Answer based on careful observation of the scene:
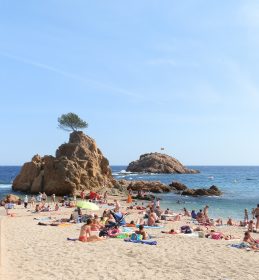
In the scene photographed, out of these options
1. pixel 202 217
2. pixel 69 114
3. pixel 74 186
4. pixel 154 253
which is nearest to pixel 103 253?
pixel 154 253

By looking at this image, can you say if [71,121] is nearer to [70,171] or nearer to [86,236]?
[70,171]

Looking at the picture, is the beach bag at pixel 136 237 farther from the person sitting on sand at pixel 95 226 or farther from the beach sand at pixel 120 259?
the person sitting on sand at pixel 95 226

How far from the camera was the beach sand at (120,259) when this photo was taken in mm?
11516

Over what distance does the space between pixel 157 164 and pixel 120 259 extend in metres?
118

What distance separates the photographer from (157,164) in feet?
431

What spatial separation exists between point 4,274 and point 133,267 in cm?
403

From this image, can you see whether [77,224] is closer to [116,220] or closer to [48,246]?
[116,220]

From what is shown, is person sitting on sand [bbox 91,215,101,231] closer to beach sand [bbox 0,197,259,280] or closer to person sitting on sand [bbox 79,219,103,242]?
beach sand [bbox 0,197,259,280]

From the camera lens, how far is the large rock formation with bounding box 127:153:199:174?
428 ft

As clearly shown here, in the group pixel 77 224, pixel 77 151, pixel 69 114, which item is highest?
pixel 69 114

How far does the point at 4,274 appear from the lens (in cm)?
1090

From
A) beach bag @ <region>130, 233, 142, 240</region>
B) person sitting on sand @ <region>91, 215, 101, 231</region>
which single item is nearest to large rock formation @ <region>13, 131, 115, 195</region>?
person sitting on sand @ <region>91, 215, 101, 231</region>

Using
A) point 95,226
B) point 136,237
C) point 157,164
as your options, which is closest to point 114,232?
point 136,237

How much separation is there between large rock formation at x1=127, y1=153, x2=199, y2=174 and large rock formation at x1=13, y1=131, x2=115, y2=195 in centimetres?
6987
